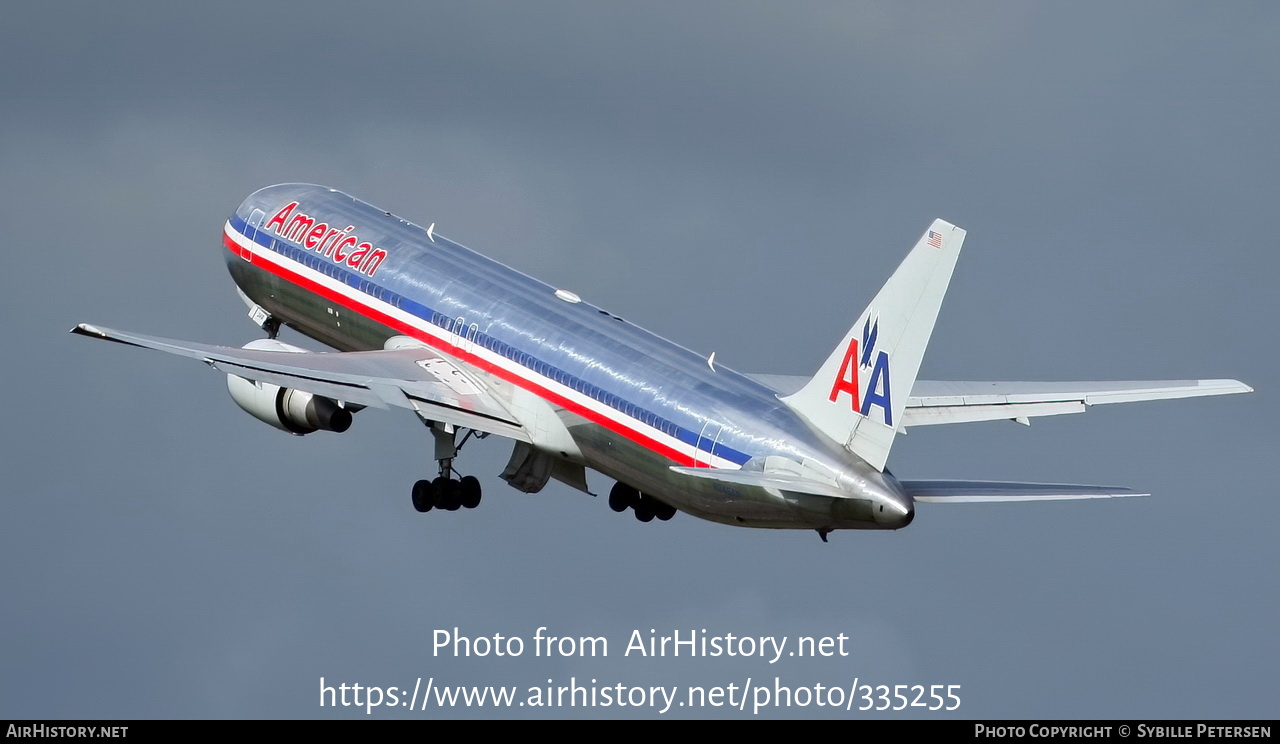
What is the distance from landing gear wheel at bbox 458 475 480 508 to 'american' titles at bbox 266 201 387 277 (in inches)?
246

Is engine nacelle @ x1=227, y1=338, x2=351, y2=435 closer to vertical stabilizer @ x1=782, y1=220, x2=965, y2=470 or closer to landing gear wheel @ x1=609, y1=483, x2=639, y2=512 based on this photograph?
landing gear wheel @ x1=609, y1=483, x2=639, y2=512

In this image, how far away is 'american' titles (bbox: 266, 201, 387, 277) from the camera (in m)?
89.3

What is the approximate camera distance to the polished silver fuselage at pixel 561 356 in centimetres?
7719

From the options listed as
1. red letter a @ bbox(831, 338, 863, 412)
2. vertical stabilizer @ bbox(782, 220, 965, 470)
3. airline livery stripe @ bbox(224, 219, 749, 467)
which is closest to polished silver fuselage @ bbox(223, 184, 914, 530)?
airline livery stripe @ bbox(224, 219, 749, 467)

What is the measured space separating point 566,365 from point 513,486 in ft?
15.0

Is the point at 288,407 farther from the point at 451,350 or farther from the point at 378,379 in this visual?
the point at 451,350

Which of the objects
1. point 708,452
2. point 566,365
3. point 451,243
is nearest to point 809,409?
point 708,452

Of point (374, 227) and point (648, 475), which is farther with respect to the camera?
point (374, 227)

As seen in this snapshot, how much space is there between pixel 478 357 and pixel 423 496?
13.4 feet

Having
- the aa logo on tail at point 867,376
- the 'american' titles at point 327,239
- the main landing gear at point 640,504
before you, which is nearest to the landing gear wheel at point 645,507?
the main landing gear at point 640,504

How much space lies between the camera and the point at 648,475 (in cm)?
8062

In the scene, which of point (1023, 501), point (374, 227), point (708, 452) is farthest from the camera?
point (374, 227)

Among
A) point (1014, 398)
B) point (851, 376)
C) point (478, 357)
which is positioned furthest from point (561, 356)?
point (1014, 398)

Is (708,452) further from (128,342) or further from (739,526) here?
(128,342)
